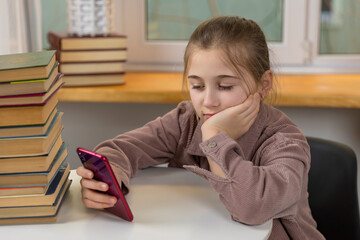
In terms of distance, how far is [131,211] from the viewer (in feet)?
3.46

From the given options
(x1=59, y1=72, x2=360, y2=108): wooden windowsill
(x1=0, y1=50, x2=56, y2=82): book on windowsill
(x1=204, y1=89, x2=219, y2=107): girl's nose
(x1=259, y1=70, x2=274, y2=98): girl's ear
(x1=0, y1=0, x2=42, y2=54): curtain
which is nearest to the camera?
(x1=0, y1=50, x2=56, y2=82): book on windowsill

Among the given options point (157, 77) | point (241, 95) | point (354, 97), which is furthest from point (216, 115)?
point (157, 77)

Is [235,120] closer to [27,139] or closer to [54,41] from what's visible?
[27,139]

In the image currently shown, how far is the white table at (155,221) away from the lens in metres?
0.96

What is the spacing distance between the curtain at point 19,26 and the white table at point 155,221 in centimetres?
65

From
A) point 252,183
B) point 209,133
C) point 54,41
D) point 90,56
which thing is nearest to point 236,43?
point 209,133

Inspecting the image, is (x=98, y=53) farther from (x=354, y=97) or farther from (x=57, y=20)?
(x=354, y=97)

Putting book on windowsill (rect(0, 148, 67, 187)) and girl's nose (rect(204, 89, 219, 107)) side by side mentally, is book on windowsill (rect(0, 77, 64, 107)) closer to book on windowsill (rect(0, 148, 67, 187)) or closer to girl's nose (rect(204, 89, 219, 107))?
book on windowsill (rect(0, 148, 67, 187))

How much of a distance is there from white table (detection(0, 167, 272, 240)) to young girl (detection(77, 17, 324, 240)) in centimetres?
3

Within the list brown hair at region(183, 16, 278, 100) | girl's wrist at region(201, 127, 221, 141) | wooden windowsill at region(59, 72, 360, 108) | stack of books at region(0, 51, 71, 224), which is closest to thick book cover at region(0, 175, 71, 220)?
stack of books at region(0, 51, 71, 224)

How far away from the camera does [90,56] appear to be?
1.90m

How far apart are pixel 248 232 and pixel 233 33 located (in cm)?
48

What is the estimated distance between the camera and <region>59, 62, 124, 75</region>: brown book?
1890 mm

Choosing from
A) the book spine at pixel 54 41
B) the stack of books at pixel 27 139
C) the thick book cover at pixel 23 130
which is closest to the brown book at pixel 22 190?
the stack of books at pixel 27 139
